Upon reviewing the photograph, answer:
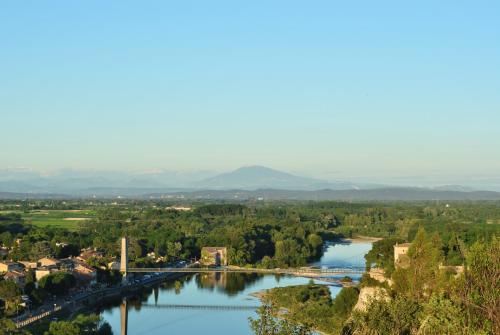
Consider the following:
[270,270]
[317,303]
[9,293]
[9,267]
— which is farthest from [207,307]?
[9,267]

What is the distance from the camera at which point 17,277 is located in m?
24.6

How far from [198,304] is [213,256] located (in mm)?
12220

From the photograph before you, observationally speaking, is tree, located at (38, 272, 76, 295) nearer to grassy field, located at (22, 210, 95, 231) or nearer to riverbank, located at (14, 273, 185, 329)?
riverbank, located at (14, 273, 185, 329)

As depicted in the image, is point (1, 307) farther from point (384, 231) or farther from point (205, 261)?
point (384, 231)

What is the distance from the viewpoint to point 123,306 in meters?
24.9

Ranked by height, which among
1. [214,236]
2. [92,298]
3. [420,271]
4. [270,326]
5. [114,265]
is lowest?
[92,298]

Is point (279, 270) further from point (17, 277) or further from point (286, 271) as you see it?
point (17, 277)

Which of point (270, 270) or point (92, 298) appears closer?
point (92, 298)

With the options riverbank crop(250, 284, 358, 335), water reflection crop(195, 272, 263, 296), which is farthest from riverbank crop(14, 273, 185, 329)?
riverbank crop(250, 284, 358, 335)

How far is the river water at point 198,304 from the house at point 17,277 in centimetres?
301

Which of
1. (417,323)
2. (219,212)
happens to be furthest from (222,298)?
(219,212)

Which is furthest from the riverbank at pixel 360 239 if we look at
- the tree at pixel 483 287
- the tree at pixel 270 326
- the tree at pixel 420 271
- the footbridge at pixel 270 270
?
the tree at pixel 270 326

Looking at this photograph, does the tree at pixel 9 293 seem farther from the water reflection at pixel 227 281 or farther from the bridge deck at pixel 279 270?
the bridge deck at pixel 279 270

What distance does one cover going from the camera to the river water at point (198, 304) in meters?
21.5
